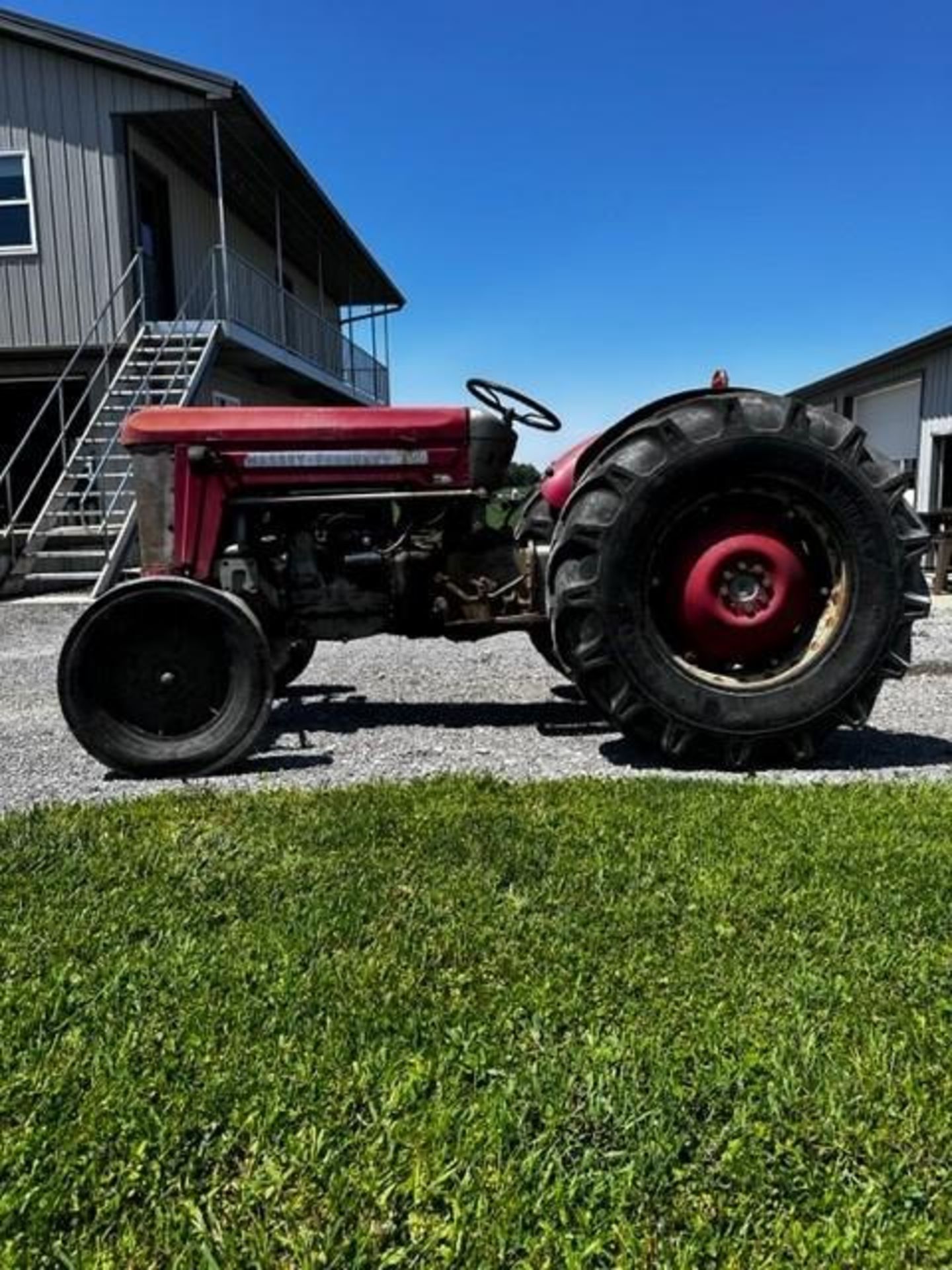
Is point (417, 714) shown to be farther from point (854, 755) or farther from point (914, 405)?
point (914, 405)

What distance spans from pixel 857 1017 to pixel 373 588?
11.2ft

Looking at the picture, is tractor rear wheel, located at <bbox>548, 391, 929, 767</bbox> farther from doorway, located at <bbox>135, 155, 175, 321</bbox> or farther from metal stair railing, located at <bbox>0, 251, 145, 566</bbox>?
doorway, located at <bbox>135, 155, 175, 321</bbox>

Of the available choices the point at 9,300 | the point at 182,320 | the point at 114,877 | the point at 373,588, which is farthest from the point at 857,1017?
the point at 9,300

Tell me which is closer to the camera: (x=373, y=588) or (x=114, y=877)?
(x=114, y=877)

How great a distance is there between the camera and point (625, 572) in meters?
4.32

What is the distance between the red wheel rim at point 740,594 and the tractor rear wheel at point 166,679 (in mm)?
1944

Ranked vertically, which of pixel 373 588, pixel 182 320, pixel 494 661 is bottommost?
pixel 494 661

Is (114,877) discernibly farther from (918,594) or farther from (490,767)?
(918,594)

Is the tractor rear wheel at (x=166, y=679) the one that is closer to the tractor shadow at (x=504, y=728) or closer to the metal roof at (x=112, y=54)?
the tractor shadow at (x=504, y=728)

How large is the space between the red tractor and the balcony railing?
9903 millimetres

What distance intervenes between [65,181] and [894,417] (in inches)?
646

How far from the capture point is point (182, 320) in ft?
44.5

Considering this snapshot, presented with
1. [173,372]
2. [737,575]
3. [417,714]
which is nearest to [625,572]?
[737,575]

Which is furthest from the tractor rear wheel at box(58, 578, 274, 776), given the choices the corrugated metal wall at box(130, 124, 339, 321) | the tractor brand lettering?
the corrugated metal wall at box(130, 124, 339, 321)
